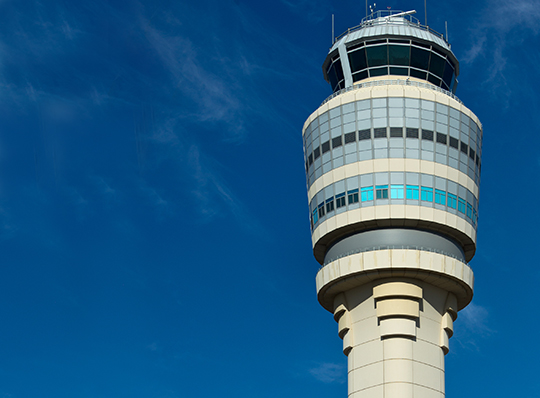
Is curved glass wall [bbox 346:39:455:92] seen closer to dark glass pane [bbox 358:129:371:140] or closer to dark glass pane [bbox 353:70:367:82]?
dark glass pane [bbox 353:70:367:82]

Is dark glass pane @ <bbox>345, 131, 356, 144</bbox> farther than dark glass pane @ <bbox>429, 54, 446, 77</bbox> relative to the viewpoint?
No

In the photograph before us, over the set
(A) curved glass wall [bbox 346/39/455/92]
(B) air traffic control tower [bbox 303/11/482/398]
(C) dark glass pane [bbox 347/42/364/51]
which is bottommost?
(B) air traffic control tower [bbox 303/11/482/398]

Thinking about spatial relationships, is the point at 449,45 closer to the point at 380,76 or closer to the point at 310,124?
the point at 380,76

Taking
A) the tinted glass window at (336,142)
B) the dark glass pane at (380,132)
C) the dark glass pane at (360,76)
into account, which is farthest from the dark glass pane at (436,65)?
the tinted glass window at (336,142)

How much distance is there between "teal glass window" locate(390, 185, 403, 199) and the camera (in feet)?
258

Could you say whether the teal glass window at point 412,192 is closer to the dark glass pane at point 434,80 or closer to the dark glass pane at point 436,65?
the dark glass pane at point 434,80

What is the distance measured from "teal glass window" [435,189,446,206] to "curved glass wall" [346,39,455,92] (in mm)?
14586

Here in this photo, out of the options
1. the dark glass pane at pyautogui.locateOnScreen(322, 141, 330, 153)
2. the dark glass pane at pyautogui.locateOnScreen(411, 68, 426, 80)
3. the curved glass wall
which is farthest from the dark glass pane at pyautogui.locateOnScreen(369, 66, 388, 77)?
the dark glass pane at pyautogui.locateOnScreen(322, 141, 330, 153)

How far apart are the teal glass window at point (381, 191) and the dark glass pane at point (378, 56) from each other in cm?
1576

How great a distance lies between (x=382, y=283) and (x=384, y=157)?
1180 centimetres

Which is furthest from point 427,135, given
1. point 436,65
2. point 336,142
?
point 436,65

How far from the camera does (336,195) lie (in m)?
80.4

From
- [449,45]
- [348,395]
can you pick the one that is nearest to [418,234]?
[348,395]

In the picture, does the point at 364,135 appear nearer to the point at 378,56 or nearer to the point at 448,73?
the point at 378,56
